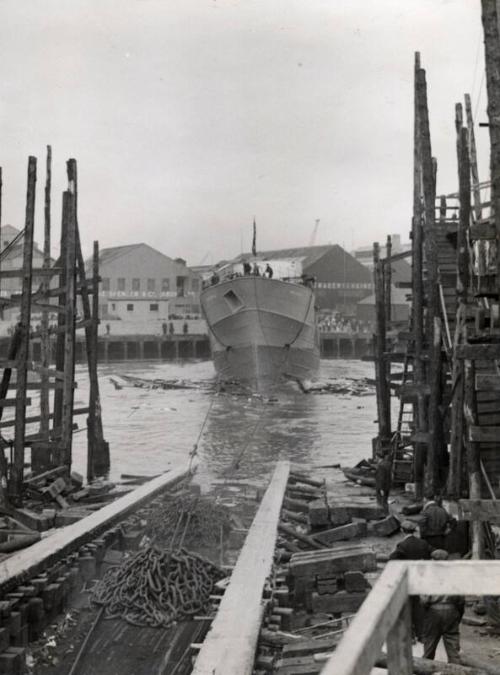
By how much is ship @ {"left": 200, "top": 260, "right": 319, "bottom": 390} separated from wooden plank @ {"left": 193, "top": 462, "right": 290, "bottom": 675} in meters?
29.5

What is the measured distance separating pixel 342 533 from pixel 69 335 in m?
6.13

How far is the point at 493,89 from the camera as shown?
6445 mm

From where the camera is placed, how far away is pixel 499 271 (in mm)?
6117

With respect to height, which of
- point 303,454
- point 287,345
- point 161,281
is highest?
point 161,281

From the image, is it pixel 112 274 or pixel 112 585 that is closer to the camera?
pixel 112 585

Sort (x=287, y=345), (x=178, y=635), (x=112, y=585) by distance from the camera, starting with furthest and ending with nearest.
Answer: (x=287, y=345) → (x=112, y=585) → (x=178, y=635)

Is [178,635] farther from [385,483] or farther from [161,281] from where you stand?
[161,281]

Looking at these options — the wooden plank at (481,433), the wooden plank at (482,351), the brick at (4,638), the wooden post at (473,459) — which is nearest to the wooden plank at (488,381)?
the wooden post at (473,459)

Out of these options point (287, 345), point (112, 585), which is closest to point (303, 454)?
point (112, 585)

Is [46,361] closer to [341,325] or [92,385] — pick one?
[92,385]

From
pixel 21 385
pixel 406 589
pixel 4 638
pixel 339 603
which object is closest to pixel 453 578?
pixel 406 589

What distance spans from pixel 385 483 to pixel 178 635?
4.80 m

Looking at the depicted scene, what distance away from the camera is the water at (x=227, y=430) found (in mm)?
19500

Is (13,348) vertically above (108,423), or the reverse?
(13,348)
